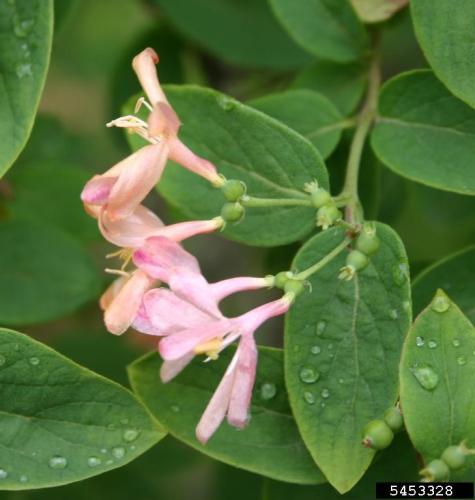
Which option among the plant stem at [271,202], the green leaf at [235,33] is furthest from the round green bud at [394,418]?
the green leaf at [235,33]

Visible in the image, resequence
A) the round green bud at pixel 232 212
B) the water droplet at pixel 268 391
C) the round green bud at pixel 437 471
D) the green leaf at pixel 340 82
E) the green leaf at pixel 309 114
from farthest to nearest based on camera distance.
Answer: the green leaf at pixel 340 82
the green leaf at pixel 309 114
the water droplet at pixel 268 391
the round green bud at pixel 232 212
the round green bud at pixel 437 471

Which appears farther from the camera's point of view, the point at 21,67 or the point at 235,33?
the point at 235,33

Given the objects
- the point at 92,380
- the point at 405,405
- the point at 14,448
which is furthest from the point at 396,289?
the point at 14,448

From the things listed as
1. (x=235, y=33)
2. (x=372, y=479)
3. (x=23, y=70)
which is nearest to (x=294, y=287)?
(x=372, y=479)

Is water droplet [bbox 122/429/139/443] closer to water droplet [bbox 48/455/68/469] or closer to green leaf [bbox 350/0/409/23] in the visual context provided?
water droplet [bbox 48/455/68/469]

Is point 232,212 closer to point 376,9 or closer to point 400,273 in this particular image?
A: point 400,273

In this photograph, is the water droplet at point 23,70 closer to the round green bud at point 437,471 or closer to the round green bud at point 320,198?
the round green bud at point 320,198
